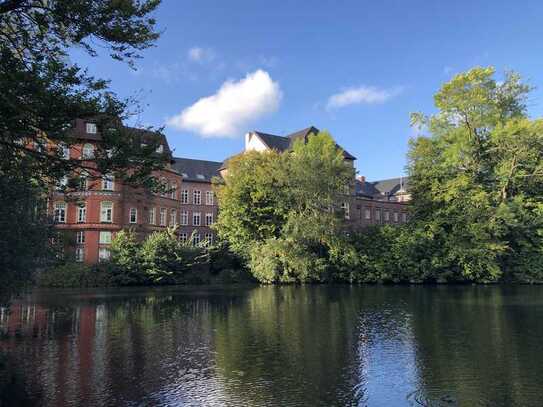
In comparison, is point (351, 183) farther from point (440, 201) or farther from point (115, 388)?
point (115, 388)

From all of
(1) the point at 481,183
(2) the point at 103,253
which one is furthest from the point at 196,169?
(1) the point at 481,183

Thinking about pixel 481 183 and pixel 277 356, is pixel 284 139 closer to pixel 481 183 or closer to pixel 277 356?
pixel 481 183

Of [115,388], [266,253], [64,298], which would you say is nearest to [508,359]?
[115,388]

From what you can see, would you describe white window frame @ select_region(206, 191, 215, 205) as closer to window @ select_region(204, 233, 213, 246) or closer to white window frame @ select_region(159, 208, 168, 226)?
window @ select_region(204, 233, 213, 246)

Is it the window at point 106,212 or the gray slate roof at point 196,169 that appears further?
the gray slate roof at point 196,169

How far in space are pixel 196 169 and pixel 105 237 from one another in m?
25.5

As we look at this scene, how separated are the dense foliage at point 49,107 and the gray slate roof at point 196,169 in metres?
55.1

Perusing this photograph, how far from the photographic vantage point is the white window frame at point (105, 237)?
4584 cm

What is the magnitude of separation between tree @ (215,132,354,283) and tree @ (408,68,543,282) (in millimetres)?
8701

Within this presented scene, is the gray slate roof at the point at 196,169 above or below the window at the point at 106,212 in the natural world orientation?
above

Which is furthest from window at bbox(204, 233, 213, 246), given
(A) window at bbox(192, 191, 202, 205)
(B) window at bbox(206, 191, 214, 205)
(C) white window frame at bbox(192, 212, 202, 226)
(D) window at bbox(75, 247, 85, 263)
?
(D) window at bbox(75, 247, 85, 263)

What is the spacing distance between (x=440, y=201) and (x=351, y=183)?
8.48 metres

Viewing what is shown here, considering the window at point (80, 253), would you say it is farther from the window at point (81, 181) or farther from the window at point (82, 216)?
the window at point (81, 181)

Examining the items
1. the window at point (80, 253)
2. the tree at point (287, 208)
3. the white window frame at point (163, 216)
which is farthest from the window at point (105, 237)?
the tree at point (287, 208)
